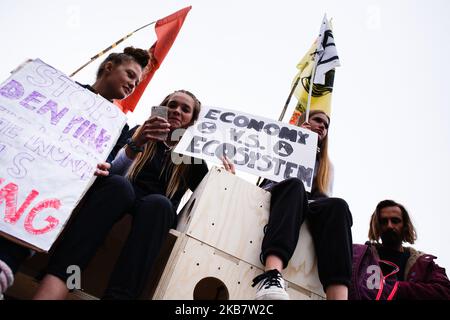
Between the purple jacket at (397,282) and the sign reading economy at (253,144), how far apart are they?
568 millimetres

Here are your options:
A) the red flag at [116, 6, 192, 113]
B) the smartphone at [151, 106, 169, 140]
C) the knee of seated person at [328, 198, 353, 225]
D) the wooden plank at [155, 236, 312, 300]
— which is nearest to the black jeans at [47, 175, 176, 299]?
the wooden plank at [155, 236, 312, 300]

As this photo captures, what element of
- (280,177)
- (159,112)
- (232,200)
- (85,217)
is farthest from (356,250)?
(85,217)

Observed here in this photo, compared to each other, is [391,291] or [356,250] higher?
[356,250]

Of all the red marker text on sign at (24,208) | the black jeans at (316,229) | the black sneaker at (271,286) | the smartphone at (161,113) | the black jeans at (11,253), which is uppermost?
the smartphone at (161,113)

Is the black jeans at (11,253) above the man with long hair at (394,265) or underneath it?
underneath

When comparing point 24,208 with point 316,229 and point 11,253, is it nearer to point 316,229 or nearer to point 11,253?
point 11,253

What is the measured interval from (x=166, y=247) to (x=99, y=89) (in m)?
1.16

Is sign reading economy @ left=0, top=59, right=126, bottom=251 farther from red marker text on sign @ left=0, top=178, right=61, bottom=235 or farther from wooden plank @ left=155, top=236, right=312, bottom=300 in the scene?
wooden plank @ left=155, top=236, right=312, bottom=300


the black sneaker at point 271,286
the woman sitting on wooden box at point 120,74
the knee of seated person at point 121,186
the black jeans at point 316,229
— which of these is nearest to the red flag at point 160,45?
the woman sitting on wooden box at point 120,74

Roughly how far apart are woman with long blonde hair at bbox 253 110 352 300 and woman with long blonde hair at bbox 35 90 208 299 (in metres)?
0.46

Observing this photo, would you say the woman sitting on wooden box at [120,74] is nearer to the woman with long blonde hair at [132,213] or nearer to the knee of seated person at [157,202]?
the woman with long blonde hair at [132,213]

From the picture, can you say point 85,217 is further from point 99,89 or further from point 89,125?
point 99,89

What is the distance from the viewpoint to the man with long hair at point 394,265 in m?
1.92

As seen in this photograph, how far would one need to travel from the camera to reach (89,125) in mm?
1622
